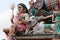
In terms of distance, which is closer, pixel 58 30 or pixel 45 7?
pixel 58 30

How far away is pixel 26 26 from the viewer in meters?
15.4

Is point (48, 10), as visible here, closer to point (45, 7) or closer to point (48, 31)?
point (45, 7)

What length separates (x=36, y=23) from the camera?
15.4m

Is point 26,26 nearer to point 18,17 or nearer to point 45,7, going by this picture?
point 18,17

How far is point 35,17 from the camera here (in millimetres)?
15766

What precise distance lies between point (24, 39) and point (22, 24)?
56cm

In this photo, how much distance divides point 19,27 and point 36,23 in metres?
0.58

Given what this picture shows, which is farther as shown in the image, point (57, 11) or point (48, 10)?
point (48, 10)

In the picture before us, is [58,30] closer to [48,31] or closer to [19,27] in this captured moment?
[48,31]

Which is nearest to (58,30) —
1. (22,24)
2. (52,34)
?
(52,34)

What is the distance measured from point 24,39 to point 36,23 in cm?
68

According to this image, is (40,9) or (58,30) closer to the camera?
(58,30)

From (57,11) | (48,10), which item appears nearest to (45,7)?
(48,10)

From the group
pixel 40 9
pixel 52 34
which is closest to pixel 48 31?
pixel 52 34
